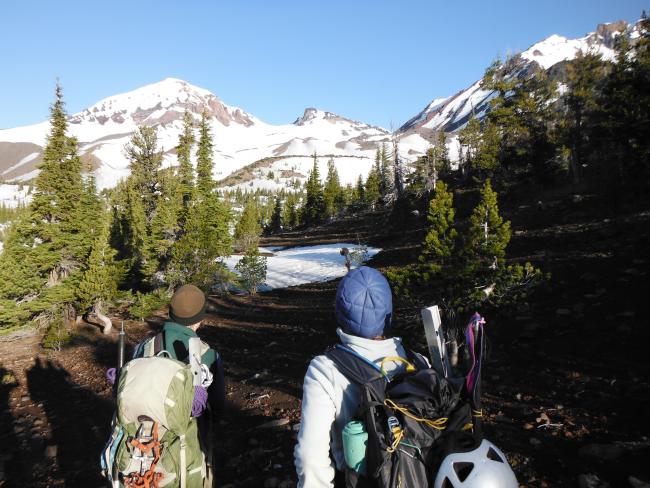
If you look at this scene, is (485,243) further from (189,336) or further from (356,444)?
(356,444)

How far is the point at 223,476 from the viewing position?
229 inches

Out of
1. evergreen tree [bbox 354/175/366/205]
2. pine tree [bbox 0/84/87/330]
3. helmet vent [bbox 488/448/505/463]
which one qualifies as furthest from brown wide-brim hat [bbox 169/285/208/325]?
evergreen tree [bbox 354/175/366/205]

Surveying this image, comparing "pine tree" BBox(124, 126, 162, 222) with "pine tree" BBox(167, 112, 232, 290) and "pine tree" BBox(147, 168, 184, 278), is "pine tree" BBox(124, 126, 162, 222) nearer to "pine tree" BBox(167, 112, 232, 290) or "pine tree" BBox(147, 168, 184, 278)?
"pine tree" BBox(147, 168, 184, 278)

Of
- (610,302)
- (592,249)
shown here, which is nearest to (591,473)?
(610,302)

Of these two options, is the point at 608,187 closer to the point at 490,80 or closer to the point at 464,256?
the point at 464,256

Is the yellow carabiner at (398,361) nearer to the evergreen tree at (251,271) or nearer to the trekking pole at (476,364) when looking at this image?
the trekking pole at (476,364)

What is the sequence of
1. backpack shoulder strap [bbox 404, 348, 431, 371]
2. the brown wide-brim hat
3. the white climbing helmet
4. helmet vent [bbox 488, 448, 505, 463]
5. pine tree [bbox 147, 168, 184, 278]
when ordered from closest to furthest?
the white climbing helmet
helmet vent [bbox 488, 448, 505, 463]
backpack shoulder strap [bbox 404, 348, 431, 371]
the brown wide-brim hat
pine tree [bbox 147, 168, 184, 278]

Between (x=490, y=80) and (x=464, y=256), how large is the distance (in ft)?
97.3

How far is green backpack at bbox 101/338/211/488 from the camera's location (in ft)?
8.93

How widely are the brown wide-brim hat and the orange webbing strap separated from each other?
879mm

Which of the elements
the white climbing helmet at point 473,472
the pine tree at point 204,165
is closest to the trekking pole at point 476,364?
the white climbing helmet at point 473,472

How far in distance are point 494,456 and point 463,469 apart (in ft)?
0.68

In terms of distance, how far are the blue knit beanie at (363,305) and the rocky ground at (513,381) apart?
151 inches

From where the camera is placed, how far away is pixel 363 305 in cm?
223
